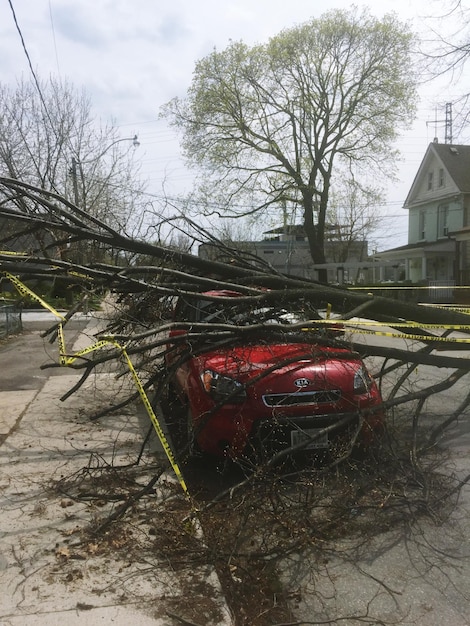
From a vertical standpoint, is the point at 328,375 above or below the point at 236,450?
above

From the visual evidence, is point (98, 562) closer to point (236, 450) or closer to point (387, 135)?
point (236, 450)

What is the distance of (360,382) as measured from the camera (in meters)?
4.76

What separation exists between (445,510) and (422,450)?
2.10ft

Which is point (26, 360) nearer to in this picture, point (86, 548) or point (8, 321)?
point (8, 321)

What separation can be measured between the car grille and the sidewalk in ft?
3.37

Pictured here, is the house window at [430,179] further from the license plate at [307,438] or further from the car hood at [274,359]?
the license plate at [307,438]

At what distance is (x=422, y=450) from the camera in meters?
4.51

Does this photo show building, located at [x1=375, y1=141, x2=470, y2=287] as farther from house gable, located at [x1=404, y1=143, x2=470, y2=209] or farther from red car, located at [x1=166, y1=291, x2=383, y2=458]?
red car, located at [x1=166, y1=291, x2=383, y2=458]

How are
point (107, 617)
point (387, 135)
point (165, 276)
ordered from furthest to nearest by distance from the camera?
point (387, 135), point (165, 276), point (107, 617)

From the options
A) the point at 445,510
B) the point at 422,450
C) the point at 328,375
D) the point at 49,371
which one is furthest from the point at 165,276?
the point at 49,371

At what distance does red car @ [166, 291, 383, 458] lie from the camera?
4.34m

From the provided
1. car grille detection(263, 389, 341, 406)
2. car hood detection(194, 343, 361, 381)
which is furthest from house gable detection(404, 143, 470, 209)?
car grille detection(263, 389, 341, 406)

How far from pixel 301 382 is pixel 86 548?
205cm

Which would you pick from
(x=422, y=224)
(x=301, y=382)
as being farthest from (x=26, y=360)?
(x=422, y=224)
